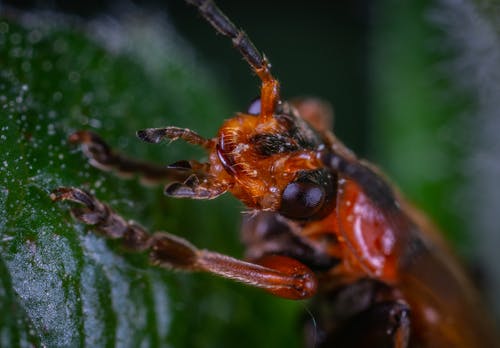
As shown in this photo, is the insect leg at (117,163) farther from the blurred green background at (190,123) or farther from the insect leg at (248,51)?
the insect leg at (248,51)

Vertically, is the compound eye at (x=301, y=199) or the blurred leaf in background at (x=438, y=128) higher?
the blurred leaf in background at (x=438, y=128)

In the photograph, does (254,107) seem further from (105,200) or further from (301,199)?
(105,200)

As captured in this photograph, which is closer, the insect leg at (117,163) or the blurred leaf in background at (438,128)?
the insect leg at (117,163)

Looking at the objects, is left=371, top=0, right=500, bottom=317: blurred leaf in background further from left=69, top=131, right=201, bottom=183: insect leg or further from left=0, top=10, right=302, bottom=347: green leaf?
left=69, top=131, right=201, bottom=183: insect leg

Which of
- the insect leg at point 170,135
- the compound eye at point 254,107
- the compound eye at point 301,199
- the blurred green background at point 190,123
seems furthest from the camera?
the compound eye at point 254,107

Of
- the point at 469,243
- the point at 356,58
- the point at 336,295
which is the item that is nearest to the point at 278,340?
the point at 336,295

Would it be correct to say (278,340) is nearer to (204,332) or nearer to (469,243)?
(204,332)

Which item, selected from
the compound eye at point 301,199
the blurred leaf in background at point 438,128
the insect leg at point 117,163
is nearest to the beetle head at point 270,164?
the compound eye at point 301,199

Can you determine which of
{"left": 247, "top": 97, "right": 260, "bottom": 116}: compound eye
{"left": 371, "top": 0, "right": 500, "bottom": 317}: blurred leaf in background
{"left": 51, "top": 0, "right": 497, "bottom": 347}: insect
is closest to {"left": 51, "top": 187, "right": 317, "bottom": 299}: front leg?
{"left": 51, "top": 0, "right": 497, "bottom": 347}: insect
